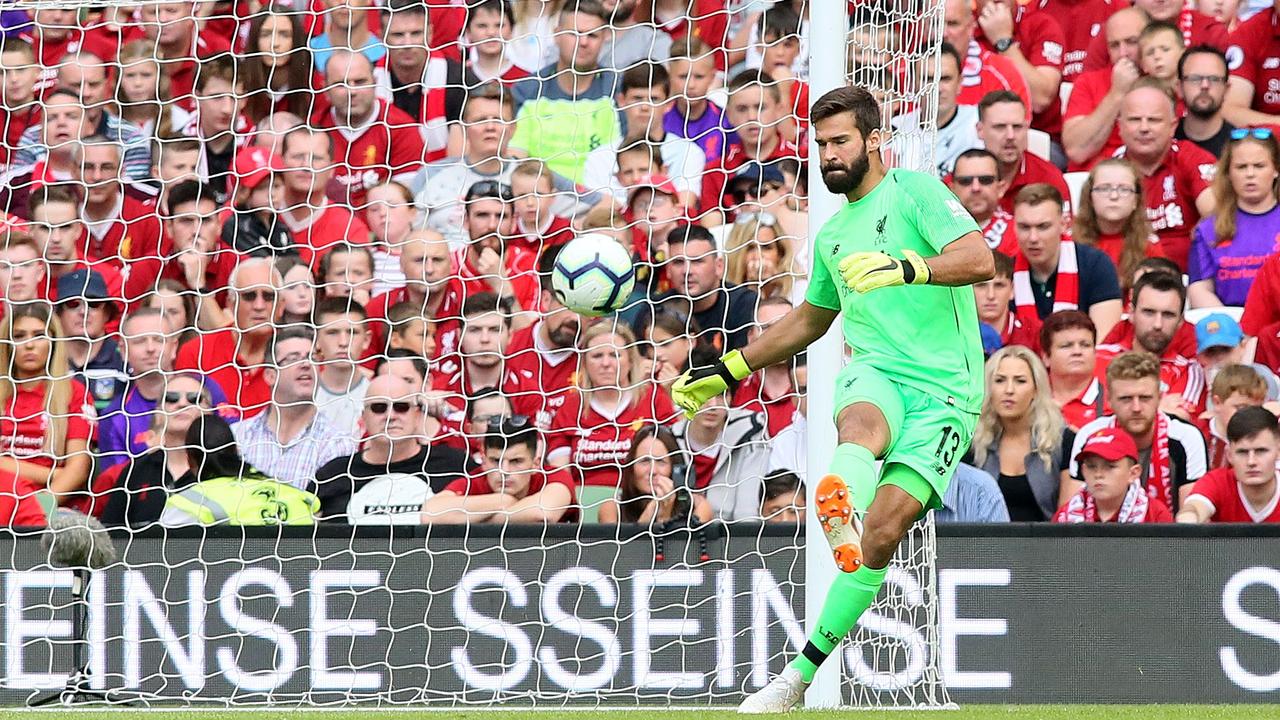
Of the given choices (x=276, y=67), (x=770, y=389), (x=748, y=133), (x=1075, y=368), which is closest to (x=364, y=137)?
(x=276, y=67)

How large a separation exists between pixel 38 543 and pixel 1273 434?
16.6ft

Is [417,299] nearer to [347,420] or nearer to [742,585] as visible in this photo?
[347,420]

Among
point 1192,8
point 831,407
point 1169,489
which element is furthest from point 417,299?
point 1192,8

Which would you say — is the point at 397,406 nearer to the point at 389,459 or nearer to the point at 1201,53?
the point at 389,459

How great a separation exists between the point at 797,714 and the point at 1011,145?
3.79 m

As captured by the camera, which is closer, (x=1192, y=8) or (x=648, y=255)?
(x=648, y=255)

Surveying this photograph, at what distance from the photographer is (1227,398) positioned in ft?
22.7

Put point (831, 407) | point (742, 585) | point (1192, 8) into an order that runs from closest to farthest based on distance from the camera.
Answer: point (831, 407)
point (742, 585)
point (1192, 8)

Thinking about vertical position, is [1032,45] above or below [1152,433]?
above

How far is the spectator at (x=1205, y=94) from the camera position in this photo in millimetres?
7734

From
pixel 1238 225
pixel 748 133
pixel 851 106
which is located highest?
pixel 748 133

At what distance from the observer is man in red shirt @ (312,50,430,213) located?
8.14 metres

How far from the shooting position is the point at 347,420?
7.36 meters

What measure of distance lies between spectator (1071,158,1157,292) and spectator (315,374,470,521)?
320 centimetres
